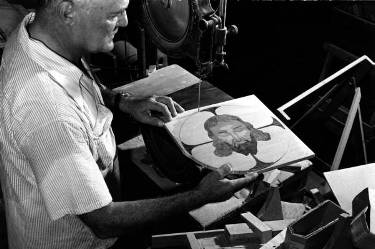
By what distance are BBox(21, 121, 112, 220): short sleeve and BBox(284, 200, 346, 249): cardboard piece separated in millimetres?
632

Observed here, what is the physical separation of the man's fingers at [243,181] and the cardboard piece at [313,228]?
0.33 metres

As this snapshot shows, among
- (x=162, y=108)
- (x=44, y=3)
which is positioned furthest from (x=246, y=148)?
(x=44, y=3)

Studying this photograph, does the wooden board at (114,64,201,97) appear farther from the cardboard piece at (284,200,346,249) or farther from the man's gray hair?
the cardboard piece at (284,200,346,249)

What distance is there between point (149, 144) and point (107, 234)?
595 mm

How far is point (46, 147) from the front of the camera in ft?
4.36

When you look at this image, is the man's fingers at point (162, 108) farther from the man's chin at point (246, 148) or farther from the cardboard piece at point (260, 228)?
the cardboard piece at point (260, 228)

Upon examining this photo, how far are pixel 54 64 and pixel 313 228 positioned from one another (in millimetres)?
1088

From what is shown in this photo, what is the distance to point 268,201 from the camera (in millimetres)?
1701

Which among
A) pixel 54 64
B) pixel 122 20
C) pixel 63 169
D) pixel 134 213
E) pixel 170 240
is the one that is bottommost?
pixel 170 240

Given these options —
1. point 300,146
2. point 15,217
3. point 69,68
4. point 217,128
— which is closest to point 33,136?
point 69,68

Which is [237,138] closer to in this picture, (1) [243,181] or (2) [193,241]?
(1) [243,181]

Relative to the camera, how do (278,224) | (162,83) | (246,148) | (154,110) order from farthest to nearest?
(162,83)
(154,110)
(246,148)
(278,224)

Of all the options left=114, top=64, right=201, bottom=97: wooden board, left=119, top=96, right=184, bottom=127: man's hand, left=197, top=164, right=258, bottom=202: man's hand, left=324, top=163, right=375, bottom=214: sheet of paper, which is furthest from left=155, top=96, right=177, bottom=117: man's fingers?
left=324, top=163, right=375, bottom=214: sheet of paper

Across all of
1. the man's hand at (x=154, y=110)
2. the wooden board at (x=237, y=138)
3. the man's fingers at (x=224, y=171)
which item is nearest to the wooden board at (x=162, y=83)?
the man's hand at (x=154, y=110)
